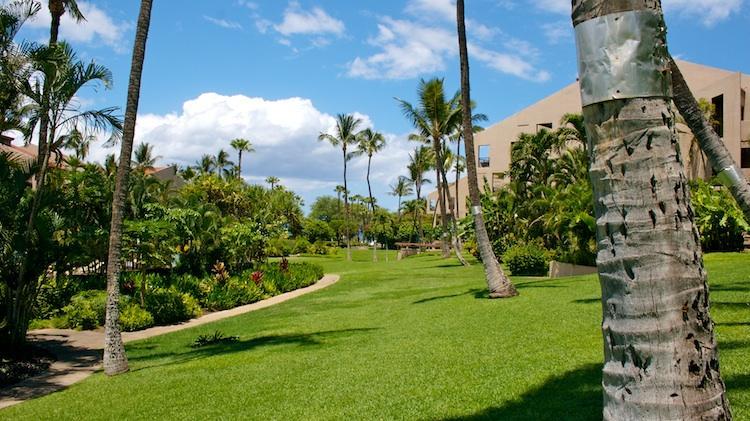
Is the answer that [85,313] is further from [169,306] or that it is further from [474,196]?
[474,196]

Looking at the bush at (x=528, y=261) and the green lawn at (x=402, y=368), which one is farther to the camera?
the bush at (x=528, y=261)

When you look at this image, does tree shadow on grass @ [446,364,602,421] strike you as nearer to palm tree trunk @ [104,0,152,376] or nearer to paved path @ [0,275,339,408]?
palm tree trunk @ [104,0,152,376]

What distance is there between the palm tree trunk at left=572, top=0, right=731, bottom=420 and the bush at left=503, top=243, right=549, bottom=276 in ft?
74.6

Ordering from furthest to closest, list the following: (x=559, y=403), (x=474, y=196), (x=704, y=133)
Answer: (x=474, y=196), (x=704, y=133), (x=559, y=403)

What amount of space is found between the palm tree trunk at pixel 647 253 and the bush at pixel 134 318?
16710 mm

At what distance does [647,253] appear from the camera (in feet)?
7.89

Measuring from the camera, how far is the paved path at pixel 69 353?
1039 centimetres

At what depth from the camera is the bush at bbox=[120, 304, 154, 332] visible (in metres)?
16.9

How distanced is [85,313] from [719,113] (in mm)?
39069

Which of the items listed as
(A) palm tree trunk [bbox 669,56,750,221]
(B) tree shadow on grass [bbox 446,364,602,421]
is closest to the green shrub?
(A) palm tree trunk [bbox 669,56,750,221]

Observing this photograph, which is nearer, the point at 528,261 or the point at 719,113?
the point at 528,261

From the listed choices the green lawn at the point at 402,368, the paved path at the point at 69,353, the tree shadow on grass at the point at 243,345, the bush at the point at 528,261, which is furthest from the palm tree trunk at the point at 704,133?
the bush at the point at 528,261

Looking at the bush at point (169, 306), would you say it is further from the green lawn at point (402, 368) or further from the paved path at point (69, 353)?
the green lawn at point (402, 368)

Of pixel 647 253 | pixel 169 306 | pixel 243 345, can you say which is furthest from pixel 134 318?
pixel 647 253
